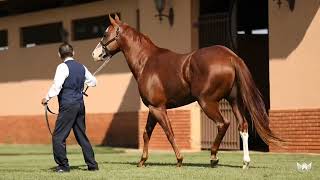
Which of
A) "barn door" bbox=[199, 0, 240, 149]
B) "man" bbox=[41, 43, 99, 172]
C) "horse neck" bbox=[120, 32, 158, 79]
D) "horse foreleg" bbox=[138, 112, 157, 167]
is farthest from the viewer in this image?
"barn door" bbox=[199, 0, 240, 149]

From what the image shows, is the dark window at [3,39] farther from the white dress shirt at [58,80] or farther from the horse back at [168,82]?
the white dress shirt at [58,80]

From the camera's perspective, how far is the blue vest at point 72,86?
32.6 ft

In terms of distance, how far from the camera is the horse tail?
9.89 metres

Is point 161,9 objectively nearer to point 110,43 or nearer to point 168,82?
point 110,43

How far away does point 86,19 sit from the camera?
21.0 m

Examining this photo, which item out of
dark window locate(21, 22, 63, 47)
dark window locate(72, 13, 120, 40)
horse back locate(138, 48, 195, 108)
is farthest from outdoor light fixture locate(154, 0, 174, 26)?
horse back locate(138, 48, 195, 108)

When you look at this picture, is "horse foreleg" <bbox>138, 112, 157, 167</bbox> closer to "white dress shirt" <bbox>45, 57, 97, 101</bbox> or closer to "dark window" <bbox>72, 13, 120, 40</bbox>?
"white dress shirt" <bbox>45, 57, 97, 101</bbox>

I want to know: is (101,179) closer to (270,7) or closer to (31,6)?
(270,7)

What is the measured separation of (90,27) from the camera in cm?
2095

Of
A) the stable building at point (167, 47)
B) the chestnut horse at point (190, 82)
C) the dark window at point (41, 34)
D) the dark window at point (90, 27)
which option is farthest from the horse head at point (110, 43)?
the dark window at point (41, 34)

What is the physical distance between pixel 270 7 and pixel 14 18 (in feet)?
35.1

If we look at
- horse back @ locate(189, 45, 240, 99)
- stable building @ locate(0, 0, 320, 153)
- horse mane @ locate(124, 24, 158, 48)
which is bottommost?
stable building @ locate(0, 0, 320, 153)

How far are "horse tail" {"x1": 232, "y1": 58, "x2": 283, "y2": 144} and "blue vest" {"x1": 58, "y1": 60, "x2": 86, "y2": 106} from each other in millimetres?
2341

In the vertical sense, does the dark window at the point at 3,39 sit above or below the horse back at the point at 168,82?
below
